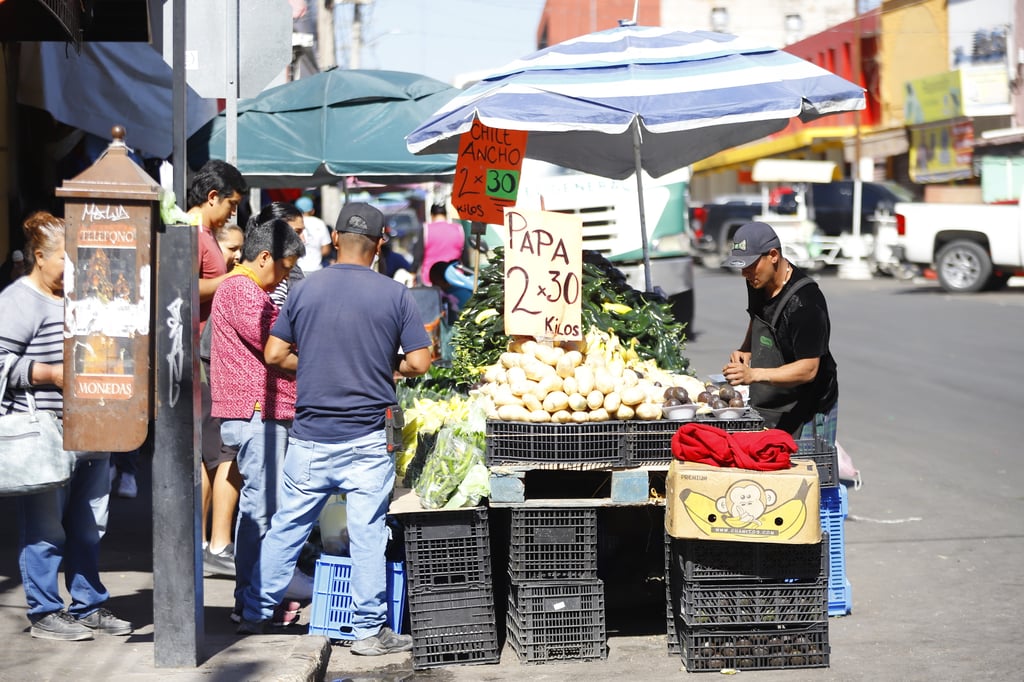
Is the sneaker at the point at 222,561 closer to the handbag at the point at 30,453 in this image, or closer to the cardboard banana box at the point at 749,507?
the handbag at the point at 30,453

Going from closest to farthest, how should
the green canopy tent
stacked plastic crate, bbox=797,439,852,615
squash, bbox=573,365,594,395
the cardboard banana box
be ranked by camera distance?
the cardboard banana box
squash, bbox=573,365,594,395
stacked plastic crate, bbox=797,439,852,615
the green canopy tent

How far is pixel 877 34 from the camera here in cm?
4250

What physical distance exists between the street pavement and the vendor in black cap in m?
1.10

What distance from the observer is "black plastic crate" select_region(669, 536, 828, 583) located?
549cm

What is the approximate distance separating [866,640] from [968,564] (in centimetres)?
159

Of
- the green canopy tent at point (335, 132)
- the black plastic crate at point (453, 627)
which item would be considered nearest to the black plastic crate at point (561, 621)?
the black plastic crate at point (453, 627)

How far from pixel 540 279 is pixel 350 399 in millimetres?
1330

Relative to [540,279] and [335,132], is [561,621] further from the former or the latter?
[335,132]

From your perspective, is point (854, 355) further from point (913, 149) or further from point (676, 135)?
point (913, 149)

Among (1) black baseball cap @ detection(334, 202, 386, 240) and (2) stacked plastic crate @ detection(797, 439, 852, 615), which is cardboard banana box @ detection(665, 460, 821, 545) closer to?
(2) stacked plastic crate @ detection(797, 439, 852, 615)

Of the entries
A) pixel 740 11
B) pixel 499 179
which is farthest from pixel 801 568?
pixel 740 11

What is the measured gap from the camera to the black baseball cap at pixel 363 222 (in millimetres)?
5703

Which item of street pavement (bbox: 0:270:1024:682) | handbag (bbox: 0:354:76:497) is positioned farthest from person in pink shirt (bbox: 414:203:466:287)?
handbag (bbox: 0:354:76:497)

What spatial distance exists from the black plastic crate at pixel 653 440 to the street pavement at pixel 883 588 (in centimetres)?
94
